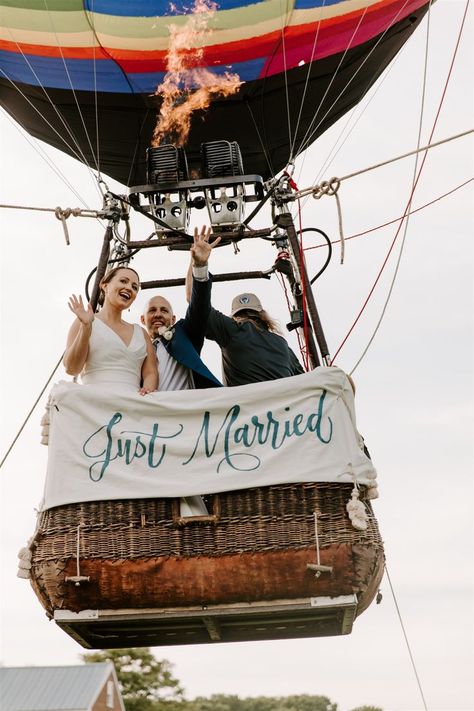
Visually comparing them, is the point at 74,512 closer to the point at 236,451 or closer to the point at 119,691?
the point at 236,451

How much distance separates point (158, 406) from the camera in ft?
11.6

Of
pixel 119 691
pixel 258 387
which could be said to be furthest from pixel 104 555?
pixel 119 691

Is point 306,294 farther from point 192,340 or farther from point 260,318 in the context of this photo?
point 192,340

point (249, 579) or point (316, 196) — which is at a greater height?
point (316, 196)

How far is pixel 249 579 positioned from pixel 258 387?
2.11ft

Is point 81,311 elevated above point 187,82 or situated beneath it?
situated beneath

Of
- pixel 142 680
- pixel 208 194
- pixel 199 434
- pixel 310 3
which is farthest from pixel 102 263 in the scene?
pixel 142 680

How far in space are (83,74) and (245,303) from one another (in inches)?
92.7

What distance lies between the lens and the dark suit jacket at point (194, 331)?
3.67 meters

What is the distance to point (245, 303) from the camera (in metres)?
3.99

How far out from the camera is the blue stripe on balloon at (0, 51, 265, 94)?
18.5 ft

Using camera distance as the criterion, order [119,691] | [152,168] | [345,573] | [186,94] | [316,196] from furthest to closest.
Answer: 1. [119,691]
2. [186,94]
3. [152,168]
4. [316,196]
5. [345,573]

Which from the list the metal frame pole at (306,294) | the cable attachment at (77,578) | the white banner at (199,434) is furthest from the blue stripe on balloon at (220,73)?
the cable attachment at (77,578)

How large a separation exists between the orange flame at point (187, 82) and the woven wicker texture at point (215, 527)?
2474mm
